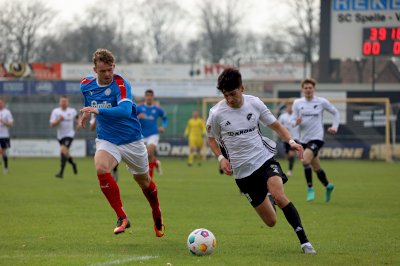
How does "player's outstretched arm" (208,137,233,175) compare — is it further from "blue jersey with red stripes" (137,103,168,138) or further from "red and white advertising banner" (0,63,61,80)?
"red and white advertising banner" (0,63,61,80)

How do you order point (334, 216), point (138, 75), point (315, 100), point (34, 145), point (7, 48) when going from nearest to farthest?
point (334, 216) → point (315, 100) → point (34, 145) → point (138, 75) → point (7, 48)

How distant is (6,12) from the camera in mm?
55875

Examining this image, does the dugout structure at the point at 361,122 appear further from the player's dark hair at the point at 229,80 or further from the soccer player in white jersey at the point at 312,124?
the player's dark hair at the point at 229,80

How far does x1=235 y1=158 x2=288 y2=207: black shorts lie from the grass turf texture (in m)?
0.59

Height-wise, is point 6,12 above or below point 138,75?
above

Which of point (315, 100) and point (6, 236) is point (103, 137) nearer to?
point (6, 236)

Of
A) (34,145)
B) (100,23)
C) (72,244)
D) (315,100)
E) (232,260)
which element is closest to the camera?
(232,260)

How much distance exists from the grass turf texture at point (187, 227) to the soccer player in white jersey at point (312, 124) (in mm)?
543

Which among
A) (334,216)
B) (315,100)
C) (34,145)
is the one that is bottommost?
(34,145)

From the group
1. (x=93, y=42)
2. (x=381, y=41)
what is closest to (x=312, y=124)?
(x=381, y=41)

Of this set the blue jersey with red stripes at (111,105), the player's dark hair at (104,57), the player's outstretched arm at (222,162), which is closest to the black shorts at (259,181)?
the player's outstretched arm at (222,162)

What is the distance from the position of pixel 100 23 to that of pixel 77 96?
28.2 meters

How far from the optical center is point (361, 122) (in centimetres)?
3400

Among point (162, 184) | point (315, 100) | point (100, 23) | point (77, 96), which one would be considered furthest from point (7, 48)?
point (315, 100)
